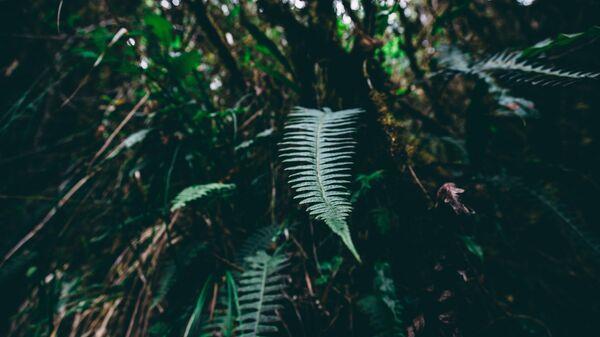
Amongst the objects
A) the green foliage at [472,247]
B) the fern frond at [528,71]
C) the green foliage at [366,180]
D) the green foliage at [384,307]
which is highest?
the fern frond at [528,71]

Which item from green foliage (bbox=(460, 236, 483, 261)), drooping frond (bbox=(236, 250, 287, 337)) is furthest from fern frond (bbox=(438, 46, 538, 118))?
drooping frond (bbox=(236, 250, 287, 337))

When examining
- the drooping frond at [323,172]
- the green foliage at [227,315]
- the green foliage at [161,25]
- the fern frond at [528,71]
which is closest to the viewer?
the drooping frond at [323,172]

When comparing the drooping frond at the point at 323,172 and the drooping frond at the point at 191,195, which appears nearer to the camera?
the drooping frond at the point at 323,172

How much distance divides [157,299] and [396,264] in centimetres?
72

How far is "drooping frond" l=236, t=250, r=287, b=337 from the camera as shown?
2.23 ft

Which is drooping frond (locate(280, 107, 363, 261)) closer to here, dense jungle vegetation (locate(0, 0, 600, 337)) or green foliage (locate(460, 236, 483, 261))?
dense jungle vegetation (locate(0, 0, 600, 337))

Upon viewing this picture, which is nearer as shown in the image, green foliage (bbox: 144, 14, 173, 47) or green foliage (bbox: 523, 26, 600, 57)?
green foliage (bbox: 523, 26, 600, 57)

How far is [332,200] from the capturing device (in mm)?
459

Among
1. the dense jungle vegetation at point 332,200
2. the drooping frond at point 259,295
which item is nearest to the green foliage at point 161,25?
the dense jungle vegetation at point 332,200

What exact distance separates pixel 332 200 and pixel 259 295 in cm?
42

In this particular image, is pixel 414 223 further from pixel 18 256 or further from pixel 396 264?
pixel 18 256

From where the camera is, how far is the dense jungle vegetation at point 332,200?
29.3 inches

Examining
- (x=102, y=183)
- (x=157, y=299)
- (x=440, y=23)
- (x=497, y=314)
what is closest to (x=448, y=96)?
(x=440, y=23)

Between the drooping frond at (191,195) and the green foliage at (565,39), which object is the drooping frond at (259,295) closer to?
the drooping frond at (191,195)
